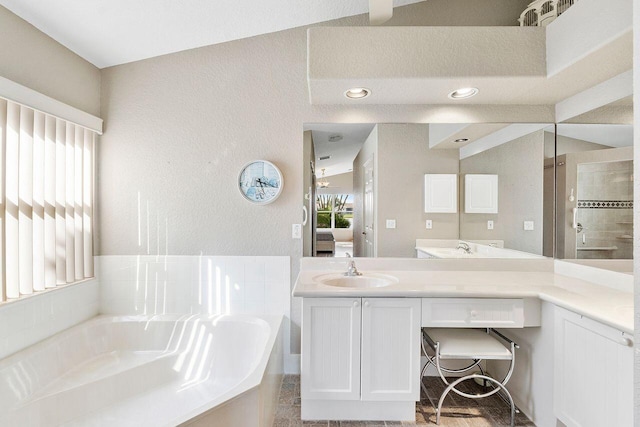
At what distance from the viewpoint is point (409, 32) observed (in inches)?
73.0

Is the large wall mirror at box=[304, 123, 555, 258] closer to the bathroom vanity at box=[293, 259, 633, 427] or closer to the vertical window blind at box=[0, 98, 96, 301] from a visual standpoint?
the bathroom vanity at box=[293, 259, 633, 427]

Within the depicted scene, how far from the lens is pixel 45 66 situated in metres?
2.01

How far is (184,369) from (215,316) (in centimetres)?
38

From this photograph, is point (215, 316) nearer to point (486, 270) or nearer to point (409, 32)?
point (486, 270)

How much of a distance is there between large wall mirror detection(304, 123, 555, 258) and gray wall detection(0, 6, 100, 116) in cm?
162

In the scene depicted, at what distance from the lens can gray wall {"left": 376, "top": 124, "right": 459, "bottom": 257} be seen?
2346mm

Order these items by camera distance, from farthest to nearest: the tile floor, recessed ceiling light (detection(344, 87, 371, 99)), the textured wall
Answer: recessed ceiling light (detection(344, 87, 371, 99)) → the tile floor → the textured wall

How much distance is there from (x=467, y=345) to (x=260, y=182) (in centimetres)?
171

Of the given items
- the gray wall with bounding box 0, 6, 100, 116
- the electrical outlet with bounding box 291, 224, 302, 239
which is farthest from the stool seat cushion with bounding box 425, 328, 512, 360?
the gray wall with bounding box 0, 6, 100, 116

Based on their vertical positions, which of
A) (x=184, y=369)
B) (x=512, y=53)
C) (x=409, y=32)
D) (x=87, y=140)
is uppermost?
(x=409, y=32)

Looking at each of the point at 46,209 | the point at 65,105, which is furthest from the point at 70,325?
the point at 65,105

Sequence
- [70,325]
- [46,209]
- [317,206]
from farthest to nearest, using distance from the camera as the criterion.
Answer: [317,206] → [70,325] → [46,209]

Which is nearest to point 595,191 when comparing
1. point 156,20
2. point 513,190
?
point 513,190

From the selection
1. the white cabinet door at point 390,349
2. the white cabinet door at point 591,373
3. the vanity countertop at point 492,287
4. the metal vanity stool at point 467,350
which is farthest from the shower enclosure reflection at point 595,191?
the white cabinet door at point 390,349
